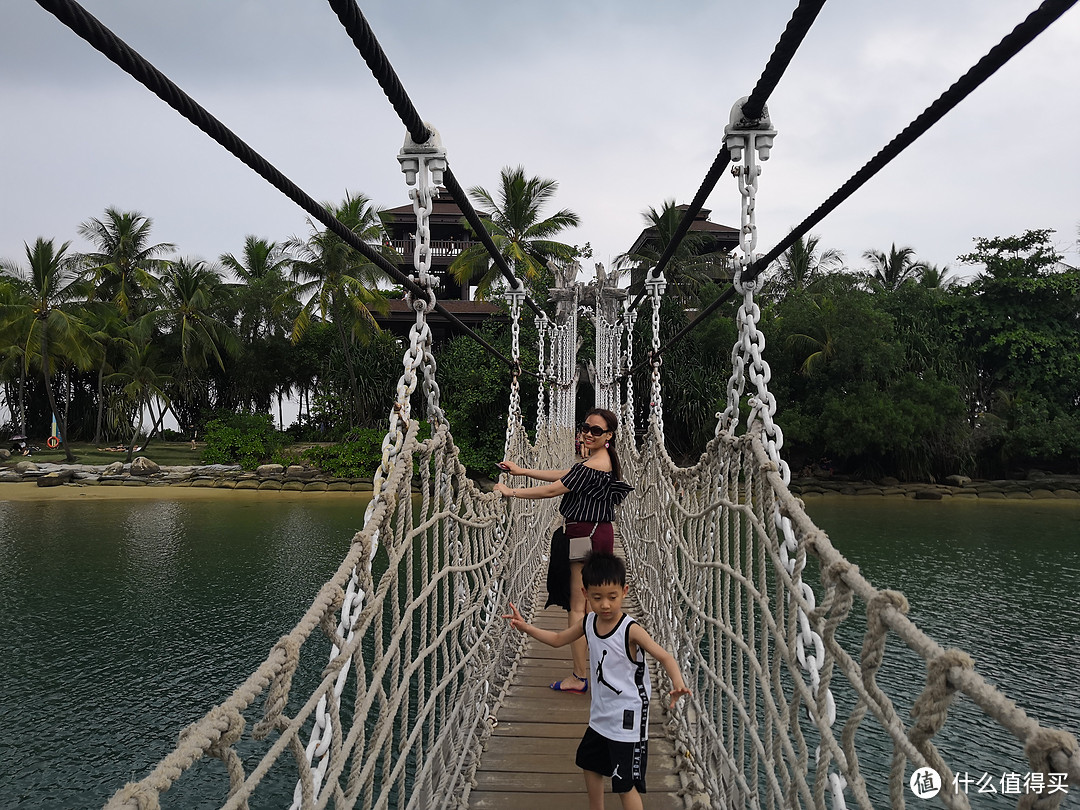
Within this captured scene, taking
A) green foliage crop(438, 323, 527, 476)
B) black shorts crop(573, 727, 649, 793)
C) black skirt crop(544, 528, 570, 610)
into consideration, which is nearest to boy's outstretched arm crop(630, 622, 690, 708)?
black shorts crop(573, 727, 649, 793)

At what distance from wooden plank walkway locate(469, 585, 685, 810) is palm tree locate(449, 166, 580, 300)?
1123 centimetres

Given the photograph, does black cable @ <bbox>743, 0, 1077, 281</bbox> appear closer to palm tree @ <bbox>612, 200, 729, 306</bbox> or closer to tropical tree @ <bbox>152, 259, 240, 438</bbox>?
palm tree @ <bbox>612, 200, 729, 306</bbox>

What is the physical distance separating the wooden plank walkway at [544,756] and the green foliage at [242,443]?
1349 centimetres

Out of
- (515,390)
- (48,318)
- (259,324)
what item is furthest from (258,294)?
(515,390)

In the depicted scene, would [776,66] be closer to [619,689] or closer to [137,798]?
[619,689]

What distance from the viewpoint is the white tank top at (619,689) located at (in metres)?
1.28

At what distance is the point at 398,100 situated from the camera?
1244 mm

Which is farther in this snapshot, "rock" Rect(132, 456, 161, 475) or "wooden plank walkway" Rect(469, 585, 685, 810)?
"rock" Rect(132, 456, 161, 475)

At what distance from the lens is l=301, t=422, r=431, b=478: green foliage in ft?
43.1

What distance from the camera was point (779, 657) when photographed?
1173mm

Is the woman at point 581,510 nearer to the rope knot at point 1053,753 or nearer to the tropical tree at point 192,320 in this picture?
the rope knot at point 1053,753

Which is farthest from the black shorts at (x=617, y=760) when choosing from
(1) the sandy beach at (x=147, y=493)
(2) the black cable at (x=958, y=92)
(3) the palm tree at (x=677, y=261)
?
(3) the palm tree at (x=677, y=261)

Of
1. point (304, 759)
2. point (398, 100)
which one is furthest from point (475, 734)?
point (398, 100)

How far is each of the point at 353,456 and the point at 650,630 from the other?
11.4 meters
